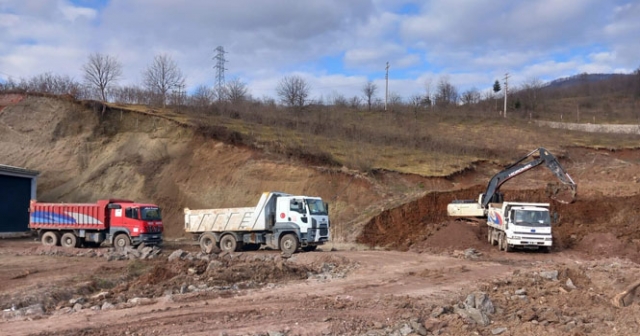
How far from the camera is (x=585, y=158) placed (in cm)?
5438

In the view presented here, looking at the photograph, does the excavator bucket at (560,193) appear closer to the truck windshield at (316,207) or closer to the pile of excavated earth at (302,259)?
the pile of excavated earth at (302,259)

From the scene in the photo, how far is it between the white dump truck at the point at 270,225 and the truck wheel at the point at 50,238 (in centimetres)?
803

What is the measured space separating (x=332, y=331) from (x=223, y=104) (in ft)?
156

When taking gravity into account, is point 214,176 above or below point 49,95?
below

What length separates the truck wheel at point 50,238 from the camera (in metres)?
31.6

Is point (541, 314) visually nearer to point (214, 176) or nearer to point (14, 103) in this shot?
point (214, 176)

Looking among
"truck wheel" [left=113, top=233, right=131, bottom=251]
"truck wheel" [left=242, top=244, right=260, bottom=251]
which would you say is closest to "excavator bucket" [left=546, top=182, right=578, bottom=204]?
"truck wheel" [left=242, top=244, right=260, bottom=251]

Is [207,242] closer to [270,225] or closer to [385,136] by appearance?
[270,225]

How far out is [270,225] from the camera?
2736 centimetres

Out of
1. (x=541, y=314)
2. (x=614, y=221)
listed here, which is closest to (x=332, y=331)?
(x=541, y=314)

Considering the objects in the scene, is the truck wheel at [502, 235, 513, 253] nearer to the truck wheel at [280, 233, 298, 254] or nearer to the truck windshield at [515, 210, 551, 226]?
the truck windshield at [515, 210, 551, 226]

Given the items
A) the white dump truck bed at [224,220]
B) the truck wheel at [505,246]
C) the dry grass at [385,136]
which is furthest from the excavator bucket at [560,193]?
the white dump truck bed at [224,220]

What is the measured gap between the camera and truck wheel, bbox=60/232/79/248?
31.1 metres

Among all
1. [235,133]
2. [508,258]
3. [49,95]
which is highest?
[49,95]
